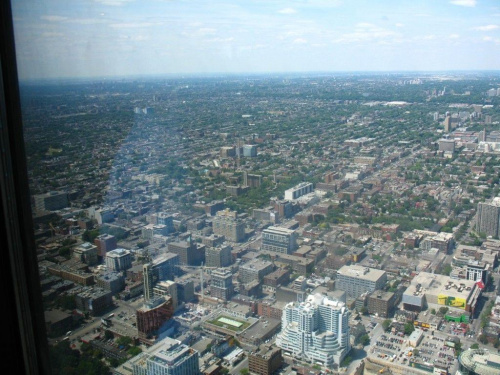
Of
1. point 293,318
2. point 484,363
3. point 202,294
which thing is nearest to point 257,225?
point 202,294

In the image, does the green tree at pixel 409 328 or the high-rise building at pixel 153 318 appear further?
the green tree at pixel 409 328

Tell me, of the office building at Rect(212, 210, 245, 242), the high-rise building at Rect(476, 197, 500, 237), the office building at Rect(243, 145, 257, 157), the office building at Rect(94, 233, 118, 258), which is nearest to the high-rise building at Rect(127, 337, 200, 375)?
the office building at Rect(94, 233, 118, 258)

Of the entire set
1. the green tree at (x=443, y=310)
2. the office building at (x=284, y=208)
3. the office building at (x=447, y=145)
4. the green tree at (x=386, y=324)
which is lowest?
the green tree at (x=386, y=324)

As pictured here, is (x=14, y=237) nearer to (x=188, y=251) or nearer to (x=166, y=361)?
(x=166, y=361)

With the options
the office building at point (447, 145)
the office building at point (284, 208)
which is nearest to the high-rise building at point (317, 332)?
the office building at point (284, 208)

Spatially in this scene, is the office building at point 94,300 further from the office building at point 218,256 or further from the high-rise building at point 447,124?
the high-rise building at point 447,124

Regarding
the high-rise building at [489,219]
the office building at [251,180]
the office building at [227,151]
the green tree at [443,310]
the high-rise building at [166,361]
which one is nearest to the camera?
the high-rise building at [166,361]

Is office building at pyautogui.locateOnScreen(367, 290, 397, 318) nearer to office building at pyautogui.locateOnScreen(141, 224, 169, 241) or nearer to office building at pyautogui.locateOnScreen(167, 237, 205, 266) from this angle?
office building at pyautogui.locateOnScreen(167, 237, 205, 266)
